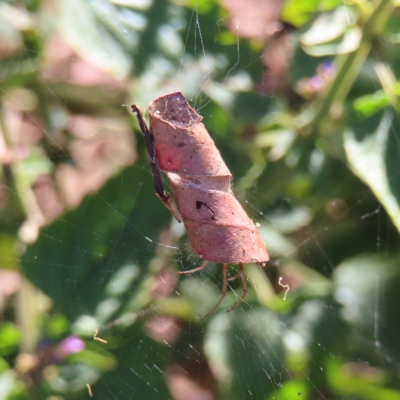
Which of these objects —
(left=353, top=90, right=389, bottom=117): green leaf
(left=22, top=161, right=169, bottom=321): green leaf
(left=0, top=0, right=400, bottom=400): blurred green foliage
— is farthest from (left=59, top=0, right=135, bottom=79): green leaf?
(left=353, top=90, right=389, bottom=117): green leaf

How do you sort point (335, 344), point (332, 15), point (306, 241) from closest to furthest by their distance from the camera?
point (332, 15), point (335, 344), point (306, 241)

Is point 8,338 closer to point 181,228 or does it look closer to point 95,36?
point 181,228

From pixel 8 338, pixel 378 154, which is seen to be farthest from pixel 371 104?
pixel 8 338

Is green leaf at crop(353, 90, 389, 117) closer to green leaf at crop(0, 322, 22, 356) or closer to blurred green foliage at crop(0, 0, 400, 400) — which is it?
blurred green foliage at crop(0, 0, 400, 400)

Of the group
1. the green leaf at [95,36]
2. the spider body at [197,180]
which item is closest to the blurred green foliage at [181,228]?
the green leaf at [95,36]

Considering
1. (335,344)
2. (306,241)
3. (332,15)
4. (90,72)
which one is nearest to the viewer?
(332,15)

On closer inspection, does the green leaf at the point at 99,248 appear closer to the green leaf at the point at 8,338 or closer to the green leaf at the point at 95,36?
the green leaf at the point at 8,338

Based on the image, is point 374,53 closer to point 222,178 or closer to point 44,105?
point 222,178

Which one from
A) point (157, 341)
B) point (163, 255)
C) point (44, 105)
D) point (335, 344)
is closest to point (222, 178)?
point (163, 255)

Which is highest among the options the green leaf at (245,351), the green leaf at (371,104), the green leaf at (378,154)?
the green leaf at (371,104)
